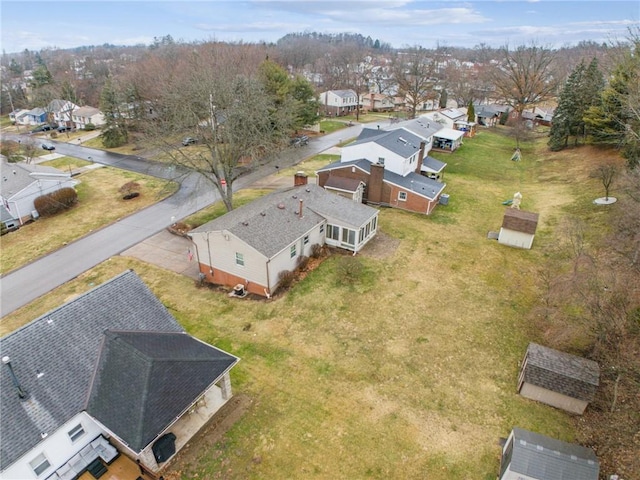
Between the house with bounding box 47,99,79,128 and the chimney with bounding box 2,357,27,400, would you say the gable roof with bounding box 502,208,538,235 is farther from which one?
the house with bounding box 47,99,79,128

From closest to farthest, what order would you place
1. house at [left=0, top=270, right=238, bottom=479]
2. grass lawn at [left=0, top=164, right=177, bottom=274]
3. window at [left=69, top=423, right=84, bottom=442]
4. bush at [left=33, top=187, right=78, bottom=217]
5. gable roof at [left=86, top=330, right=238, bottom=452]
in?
house at [left=0, top=270, right=238, bottom=479] → gable roof at [left=86, top=330, right=238, bottom=452] → window at [left=69, top=423, right=84, bottom=442] → grass lawn at [left=0, top=164, right=177, bottom=274] → bush at [left=33, top=187, right=78, bottom=217]

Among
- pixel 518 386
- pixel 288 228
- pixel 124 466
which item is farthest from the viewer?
pixel 288 228

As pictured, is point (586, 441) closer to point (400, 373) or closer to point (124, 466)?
point (400, 373)

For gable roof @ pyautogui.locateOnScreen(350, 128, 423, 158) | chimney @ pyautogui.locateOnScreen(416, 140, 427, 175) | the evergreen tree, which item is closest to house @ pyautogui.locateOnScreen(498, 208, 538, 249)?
gable roof @ pyautogui.locateOnScreen(350, 128, 423, 158)

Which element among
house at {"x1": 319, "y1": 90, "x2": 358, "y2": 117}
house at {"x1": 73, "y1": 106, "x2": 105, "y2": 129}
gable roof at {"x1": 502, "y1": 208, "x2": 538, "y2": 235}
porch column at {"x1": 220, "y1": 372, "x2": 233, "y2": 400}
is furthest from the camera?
house at {"x1": 319, "y1": 90, "x2": 358, "y2": 117}

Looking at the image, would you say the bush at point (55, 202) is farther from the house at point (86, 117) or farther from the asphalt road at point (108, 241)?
the house at point (86, 117)

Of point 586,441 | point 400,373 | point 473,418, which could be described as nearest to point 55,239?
point 400,373
